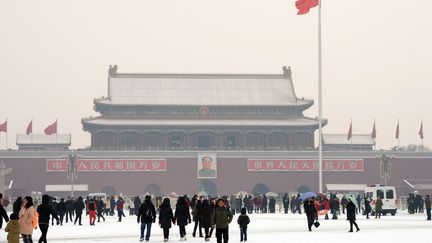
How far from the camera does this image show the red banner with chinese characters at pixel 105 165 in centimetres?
8425

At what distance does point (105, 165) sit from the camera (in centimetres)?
8456

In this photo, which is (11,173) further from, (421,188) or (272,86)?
(421,188)

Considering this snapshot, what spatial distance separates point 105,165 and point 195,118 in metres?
10.6

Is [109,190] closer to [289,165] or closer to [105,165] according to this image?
[105,165]

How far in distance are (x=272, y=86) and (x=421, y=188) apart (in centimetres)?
1841

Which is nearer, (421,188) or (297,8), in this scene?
(297,8)

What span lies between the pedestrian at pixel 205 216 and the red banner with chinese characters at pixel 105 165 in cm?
5779

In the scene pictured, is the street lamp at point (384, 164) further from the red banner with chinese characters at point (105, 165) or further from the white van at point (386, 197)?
the white van at point (386, 197)

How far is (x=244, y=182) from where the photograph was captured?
8538 centimetres

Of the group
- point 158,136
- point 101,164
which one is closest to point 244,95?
point 158,136

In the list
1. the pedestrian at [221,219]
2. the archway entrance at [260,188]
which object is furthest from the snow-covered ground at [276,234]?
the archway entrance at [260,188]

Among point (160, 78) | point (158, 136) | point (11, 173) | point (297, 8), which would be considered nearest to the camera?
point (297, 8)

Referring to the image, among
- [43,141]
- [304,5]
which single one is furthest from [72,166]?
[304,5]

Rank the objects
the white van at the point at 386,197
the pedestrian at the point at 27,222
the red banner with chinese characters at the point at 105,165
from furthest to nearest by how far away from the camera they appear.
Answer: the red banner with chinese characters at the point at 105,165 < the white van at the point at 386,197 < the pedestrian at the point at 27,222
